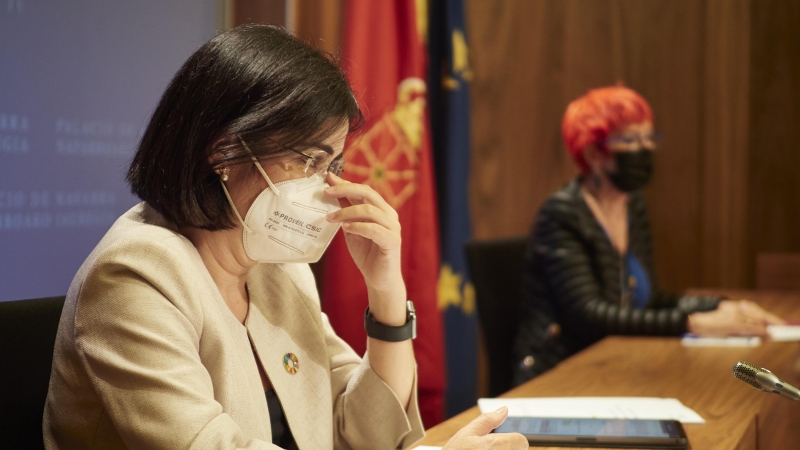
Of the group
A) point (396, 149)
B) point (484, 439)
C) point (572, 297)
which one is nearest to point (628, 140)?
point (572, 297)

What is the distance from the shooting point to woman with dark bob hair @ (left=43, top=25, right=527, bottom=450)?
3.54ft

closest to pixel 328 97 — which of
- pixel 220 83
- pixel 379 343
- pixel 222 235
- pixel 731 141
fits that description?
pixel 220 83

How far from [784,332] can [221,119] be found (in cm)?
191

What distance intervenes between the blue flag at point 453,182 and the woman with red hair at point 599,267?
22.6 inches

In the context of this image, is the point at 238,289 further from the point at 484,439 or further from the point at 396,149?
the point at 396,149

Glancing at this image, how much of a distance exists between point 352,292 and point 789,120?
2.72m

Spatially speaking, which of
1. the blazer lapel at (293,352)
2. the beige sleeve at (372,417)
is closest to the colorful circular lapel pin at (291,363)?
the blazer lapel at (293,352)

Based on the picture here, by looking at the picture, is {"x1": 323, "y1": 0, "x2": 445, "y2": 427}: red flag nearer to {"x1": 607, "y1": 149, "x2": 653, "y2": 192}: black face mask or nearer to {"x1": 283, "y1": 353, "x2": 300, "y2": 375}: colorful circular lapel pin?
{"x1": 607, "y1": 149, "x2": 653, "y2": 192}: black face mask

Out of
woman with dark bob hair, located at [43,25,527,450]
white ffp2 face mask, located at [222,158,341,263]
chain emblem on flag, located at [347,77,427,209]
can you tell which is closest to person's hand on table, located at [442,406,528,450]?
woman with dark bob hair, located at [43,25,527,450]

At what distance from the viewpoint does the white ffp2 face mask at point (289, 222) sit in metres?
1.31

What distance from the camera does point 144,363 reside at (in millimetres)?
1063

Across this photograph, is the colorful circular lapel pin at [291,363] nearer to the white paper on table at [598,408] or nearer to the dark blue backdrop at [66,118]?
the white paper on table at [598,408]

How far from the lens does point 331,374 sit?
158 cm

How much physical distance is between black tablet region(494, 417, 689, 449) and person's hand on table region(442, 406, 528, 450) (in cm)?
19
